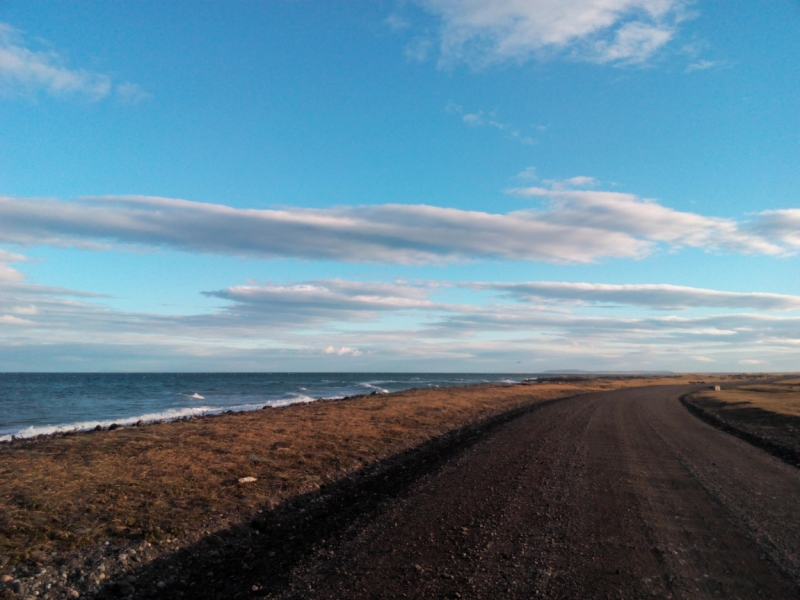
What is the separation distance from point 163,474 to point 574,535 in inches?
361

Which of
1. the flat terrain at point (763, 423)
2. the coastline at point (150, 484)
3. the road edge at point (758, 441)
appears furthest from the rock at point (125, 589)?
the flat terrain at point (763, 423)

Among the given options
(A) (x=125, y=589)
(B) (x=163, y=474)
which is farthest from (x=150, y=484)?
(A) (x=125, y=589)

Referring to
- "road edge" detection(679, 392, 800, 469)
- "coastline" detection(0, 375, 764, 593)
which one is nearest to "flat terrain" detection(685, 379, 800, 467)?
"road edge" detection(679, 392, 800, 469)

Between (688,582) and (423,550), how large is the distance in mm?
3348

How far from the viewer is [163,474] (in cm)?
1195

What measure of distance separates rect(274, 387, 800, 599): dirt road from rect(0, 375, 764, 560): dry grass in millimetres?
2934

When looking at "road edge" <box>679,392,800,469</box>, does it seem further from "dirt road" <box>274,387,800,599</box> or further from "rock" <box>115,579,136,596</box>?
"rock" <box>115,579,136,596</box>

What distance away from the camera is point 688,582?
6.19 meters

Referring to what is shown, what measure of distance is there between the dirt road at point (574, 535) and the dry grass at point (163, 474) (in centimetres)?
293

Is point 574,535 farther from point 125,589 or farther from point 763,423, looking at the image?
point 763,423

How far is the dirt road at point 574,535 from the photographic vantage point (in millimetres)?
6137

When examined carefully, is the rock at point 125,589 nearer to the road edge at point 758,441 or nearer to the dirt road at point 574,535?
the dirt road at point 574,535

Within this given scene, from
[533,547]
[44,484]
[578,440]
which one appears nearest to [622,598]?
[533,547]

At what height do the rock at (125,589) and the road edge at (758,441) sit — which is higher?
the road edge at (758,441)
